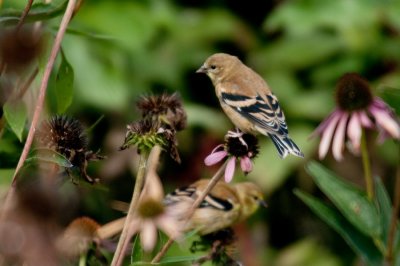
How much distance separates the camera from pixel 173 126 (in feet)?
4.26

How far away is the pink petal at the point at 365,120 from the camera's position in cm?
142

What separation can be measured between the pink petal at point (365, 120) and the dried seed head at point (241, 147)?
177 mm

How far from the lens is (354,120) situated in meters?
1.45

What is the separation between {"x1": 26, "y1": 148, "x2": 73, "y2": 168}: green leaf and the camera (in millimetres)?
1072

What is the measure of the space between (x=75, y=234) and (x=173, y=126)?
215mm

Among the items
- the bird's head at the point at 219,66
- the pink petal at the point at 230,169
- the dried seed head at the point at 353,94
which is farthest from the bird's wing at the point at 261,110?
the pink petal at the point at 230,169

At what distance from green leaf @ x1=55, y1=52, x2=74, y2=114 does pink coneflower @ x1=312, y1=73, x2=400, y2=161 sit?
1.25 feet

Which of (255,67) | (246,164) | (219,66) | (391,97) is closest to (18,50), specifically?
(246,164)

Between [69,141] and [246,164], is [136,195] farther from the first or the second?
[246,164]

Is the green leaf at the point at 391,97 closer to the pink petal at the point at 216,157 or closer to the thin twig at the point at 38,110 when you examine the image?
the pink petal at the point at 216,157

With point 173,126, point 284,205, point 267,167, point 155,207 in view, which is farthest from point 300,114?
point 155,207

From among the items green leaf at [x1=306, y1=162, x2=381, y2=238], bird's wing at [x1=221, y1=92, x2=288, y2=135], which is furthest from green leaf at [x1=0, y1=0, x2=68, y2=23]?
bird's wing at [x1=221, y1=92, x2=288, y2=135]

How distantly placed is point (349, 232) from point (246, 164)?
0.65 ft

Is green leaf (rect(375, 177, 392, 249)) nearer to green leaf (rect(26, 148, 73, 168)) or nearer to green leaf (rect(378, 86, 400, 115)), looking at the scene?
green leaf (rect(378, 86, 400, 115))
